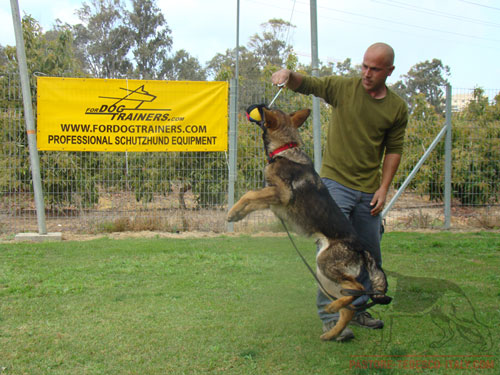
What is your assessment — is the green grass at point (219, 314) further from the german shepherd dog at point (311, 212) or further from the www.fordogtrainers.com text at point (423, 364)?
the german shepherd dog at point (311, 212)

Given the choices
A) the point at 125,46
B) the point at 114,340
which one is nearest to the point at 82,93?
the point at 114,340

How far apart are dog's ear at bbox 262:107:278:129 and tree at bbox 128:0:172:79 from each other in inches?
1502

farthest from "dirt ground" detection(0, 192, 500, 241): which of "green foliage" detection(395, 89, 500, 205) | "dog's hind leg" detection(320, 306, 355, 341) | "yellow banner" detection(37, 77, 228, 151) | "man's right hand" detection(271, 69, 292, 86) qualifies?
"man's right hand" detection(271, 69, 292, 86)

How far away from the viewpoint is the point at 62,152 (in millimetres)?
8836

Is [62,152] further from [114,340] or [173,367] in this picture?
[173,367]

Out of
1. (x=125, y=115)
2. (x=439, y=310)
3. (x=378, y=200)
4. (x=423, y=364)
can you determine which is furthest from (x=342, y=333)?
(x=125, y=115)

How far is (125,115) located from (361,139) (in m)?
5.89

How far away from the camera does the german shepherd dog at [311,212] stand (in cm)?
302

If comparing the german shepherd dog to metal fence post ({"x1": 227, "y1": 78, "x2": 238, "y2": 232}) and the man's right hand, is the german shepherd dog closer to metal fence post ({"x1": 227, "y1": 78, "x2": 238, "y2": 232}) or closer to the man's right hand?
the man's right hand

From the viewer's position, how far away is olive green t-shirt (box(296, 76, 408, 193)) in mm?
3592

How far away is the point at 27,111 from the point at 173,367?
6.34 m

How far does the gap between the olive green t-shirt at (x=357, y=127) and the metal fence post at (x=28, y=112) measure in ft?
19.8

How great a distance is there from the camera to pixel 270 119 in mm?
3076

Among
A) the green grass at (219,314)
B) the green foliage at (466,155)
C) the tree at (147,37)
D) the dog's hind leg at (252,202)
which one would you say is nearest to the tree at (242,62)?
the tree at (147,37)
